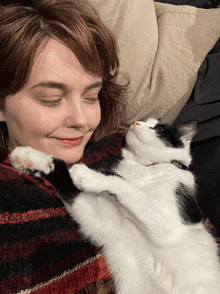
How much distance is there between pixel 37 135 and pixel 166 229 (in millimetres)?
634

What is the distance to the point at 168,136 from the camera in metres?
1.21

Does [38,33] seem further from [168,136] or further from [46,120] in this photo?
[168,136]

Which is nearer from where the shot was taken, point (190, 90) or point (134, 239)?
point (134, 239)

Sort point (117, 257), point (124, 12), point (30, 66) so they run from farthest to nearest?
point (124, 12) < point (117, 257) < point (30, 66)

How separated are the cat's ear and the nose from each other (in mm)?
608

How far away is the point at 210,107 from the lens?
128 centimetres

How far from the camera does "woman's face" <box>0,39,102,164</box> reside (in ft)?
2.67

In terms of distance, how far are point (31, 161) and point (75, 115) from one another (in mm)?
248

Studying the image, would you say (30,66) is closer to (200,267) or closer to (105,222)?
(105,222)

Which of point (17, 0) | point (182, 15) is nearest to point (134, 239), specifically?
point (17, 0)

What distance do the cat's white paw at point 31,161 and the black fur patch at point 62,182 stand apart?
2 cm

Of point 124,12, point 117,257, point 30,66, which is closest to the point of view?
point 30,66

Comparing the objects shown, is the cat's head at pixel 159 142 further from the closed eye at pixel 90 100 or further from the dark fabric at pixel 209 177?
the closed eye at pixel 90 100

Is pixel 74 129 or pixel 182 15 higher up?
pixel 182 15
